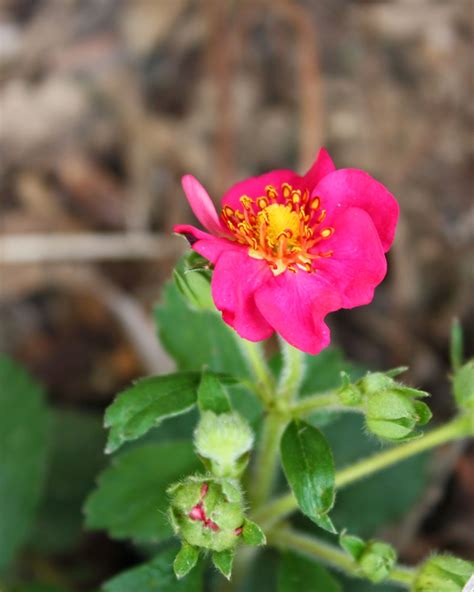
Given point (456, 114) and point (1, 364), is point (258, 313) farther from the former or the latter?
point (456, 114)

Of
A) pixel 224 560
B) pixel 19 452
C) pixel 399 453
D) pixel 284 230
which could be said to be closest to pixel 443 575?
pixel 399 453

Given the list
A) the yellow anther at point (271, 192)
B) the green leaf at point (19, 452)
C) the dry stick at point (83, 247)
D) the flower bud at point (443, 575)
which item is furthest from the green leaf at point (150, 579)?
the dry stick at point (83, 247)

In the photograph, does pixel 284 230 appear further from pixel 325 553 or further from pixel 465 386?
pixel 325 553

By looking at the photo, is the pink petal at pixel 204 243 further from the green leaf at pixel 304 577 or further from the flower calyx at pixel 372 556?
the green leaf at pixel 304 577

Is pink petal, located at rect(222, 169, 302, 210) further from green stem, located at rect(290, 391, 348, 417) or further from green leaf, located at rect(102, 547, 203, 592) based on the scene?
green leaf, located at rect(102, 547, 203, 592)

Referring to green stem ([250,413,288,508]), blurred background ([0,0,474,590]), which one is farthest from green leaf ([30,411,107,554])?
green stem ([250,413,288,508])

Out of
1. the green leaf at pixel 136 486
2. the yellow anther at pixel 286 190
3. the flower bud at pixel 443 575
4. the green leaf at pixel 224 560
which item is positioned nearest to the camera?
the green leaf at pixel 224 560

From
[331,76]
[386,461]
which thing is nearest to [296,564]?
[386,461]
